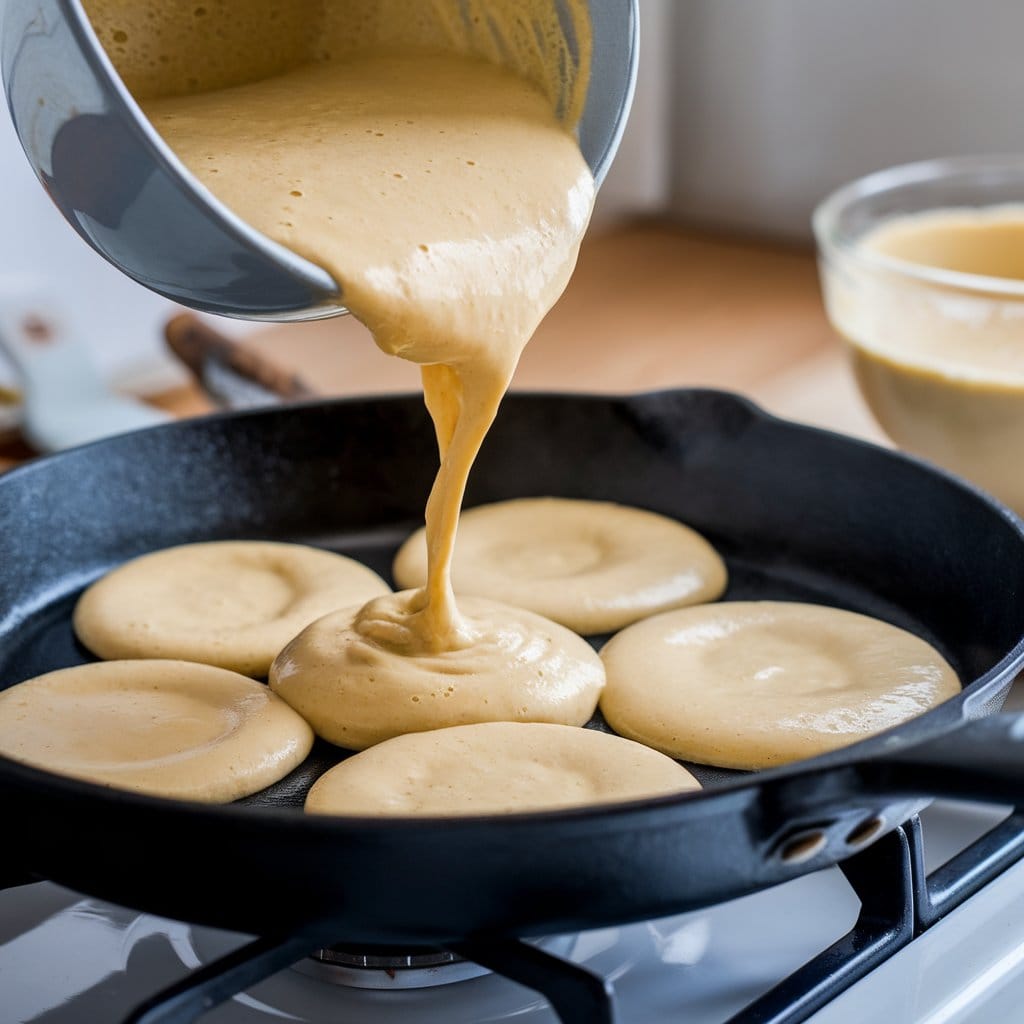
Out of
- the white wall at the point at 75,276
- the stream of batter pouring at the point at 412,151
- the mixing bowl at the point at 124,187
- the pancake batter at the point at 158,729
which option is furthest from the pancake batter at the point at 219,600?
the white wall at the point at 75,276

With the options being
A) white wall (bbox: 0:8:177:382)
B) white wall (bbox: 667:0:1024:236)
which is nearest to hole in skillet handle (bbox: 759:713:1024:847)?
white wall (bbox: 0:8:177:382)

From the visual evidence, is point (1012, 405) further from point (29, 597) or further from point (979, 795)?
point (29, 597)

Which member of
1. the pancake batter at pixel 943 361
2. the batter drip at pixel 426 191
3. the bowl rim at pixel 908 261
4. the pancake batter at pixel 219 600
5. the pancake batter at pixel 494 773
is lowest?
the pancake batter at pixel 219 600

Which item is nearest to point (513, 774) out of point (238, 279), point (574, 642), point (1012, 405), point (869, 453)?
point (574, 642)

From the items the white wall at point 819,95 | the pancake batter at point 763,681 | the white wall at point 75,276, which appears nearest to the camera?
the pancake batter at point 763,681

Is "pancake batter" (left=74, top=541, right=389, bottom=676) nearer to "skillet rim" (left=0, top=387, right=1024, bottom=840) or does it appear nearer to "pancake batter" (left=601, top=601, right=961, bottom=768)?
"pancake batter" (left=601, top=601, right=961, bottom=768)

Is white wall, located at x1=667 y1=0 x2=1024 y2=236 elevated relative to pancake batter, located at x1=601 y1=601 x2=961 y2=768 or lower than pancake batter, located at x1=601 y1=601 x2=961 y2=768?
elevated

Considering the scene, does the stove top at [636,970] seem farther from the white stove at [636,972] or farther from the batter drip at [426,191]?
the batter drip at [426,191]
